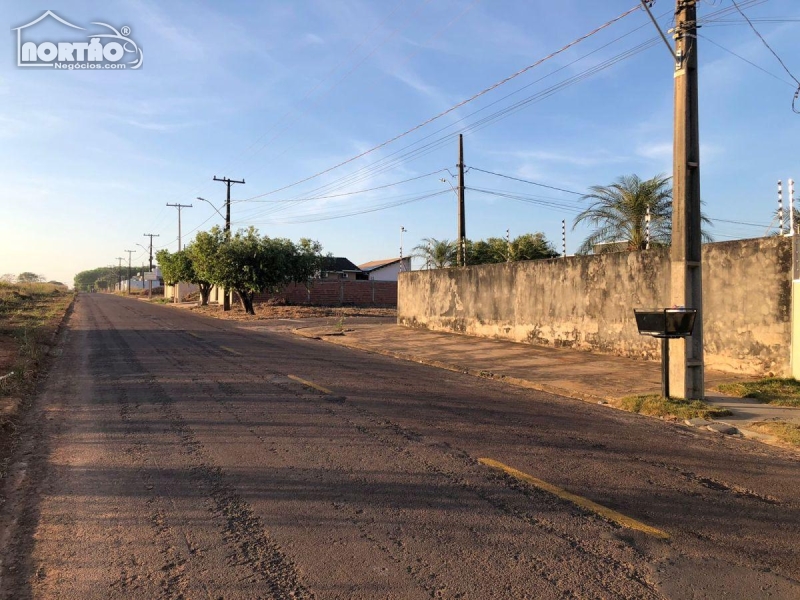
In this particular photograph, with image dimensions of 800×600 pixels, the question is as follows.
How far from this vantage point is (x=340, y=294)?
49.4m

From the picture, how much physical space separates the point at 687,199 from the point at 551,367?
525 centimetres

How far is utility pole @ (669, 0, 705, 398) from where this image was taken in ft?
30.7

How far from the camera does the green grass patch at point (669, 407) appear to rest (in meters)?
8.47

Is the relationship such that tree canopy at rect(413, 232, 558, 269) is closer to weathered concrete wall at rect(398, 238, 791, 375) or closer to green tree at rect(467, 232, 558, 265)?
green tree at rect(467, 232, 558, 265)

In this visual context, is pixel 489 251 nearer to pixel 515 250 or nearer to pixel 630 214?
pixel 515 250

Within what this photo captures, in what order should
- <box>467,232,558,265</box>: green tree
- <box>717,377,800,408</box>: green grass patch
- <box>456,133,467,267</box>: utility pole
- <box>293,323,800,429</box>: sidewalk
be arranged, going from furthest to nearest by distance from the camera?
<box>467,232,558,265</box>: green tree, <box>456,133,467,267</box>: utility pole, <box>293,323,800,429</box>: sidewalk, <box>717,377,800,408</box>: green grass patch

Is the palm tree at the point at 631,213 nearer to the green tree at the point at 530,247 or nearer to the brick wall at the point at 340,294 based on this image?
the green tree at the point at 530,247

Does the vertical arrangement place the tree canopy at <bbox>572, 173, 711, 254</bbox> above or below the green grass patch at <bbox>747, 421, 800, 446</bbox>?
above

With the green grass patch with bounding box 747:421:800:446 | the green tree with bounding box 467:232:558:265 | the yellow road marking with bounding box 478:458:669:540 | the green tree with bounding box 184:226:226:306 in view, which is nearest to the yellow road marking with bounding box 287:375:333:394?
the yellow road marking with bounding box 478:458:669:540

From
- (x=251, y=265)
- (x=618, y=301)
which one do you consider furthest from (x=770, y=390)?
(x=251, y=265)

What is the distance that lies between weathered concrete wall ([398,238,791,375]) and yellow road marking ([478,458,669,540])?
318 inches

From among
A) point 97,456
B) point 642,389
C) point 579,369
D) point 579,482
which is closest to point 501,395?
point 642,389

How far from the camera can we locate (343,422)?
7441 millimetres

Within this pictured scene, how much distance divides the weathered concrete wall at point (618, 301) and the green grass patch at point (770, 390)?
29.7 inches
